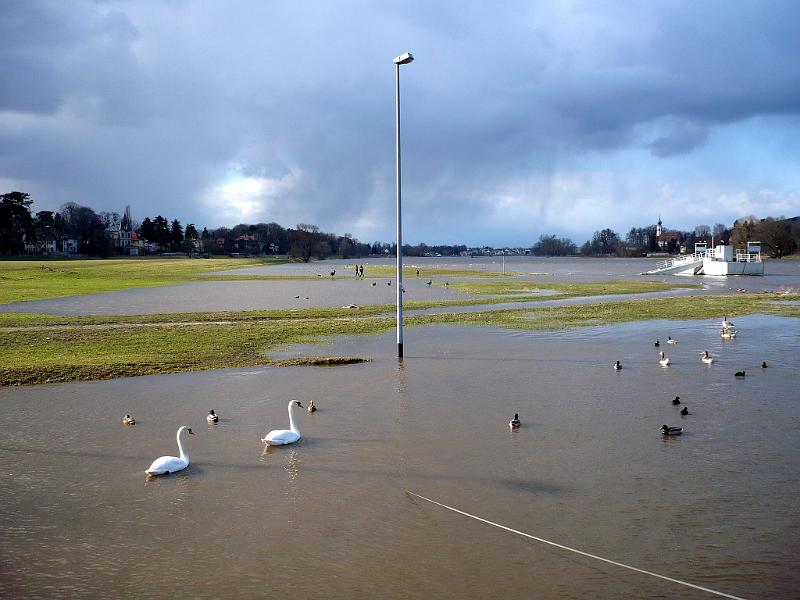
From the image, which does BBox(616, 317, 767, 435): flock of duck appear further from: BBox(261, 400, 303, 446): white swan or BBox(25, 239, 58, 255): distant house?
BBox(25, 239, 58, 255): distant house

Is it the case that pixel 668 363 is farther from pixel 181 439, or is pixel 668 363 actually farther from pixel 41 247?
pixel 41 247

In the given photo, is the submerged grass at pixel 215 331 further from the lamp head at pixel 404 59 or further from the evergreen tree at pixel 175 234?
the evergreen tree at pixel 175 234

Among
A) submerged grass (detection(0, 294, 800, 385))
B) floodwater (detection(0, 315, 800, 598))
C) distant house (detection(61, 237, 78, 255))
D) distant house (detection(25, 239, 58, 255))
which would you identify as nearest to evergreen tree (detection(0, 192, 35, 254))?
distant house (detection(25, 239, 58, 255))

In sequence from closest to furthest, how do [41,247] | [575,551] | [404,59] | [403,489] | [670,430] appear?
[575,551] → [403,489] → [670,430] → [404,59] → [41,247]

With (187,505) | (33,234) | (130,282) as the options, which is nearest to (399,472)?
(187,505)

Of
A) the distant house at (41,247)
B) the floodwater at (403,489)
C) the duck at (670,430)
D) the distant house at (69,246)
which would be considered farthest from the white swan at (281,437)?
the distant house at (69,246)

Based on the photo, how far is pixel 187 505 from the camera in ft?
32.0

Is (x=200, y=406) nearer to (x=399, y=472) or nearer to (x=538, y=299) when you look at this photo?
(x=399, y=472)

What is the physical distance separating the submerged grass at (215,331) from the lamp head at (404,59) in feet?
31.4

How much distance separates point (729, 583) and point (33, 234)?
151114 millimetres

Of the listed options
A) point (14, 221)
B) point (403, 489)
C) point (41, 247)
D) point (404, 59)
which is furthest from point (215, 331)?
point (41, 247)

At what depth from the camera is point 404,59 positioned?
66.7 ft

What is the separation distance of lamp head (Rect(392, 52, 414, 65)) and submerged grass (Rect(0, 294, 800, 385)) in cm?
957

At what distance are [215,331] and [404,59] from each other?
1498 centimetres
